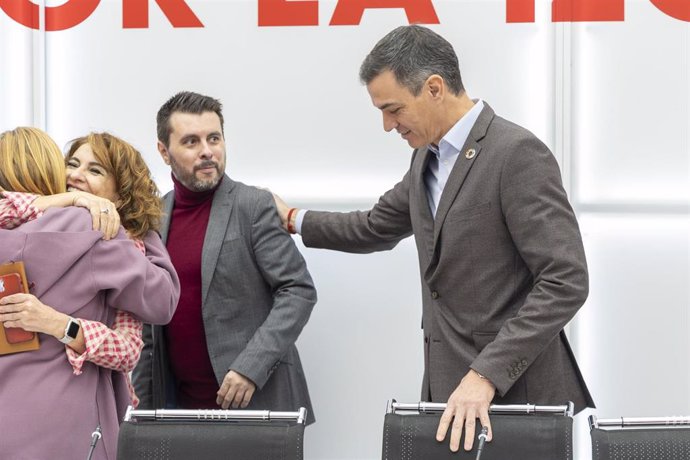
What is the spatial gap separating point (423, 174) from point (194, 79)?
1412 millimetres

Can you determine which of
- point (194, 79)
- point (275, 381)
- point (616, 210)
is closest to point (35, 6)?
point (194, 79)

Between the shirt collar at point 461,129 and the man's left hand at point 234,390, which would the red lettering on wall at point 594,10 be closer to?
the shirt collar at point 461,129

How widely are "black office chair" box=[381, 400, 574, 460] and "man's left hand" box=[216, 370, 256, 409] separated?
102 cm

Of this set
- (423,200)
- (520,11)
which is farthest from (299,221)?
(520,11)

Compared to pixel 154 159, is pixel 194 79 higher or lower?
higher

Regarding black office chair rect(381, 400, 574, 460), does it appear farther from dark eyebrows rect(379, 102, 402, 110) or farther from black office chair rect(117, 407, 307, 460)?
dark eyebrows rect(379, 102, 402, 110)

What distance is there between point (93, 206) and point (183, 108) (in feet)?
3.06

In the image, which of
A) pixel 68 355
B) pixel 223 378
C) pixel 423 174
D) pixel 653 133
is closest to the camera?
pixel 68 355

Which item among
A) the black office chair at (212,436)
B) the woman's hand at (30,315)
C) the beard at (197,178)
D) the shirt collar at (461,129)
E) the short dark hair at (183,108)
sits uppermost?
the short dark hair at (183,108)

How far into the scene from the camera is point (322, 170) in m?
3.79

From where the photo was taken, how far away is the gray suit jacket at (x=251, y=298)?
10.3 ft

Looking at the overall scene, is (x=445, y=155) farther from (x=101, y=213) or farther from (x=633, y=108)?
(x=633, y=108)

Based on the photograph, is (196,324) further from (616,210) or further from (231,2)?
(616,210)

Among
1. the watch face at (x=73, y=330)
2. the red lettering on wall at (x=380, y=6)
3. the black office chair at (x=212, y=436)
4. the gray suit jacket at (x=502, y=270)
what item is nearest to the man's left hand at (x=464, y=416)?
the gray suit jacket at (x=502, y=270)
